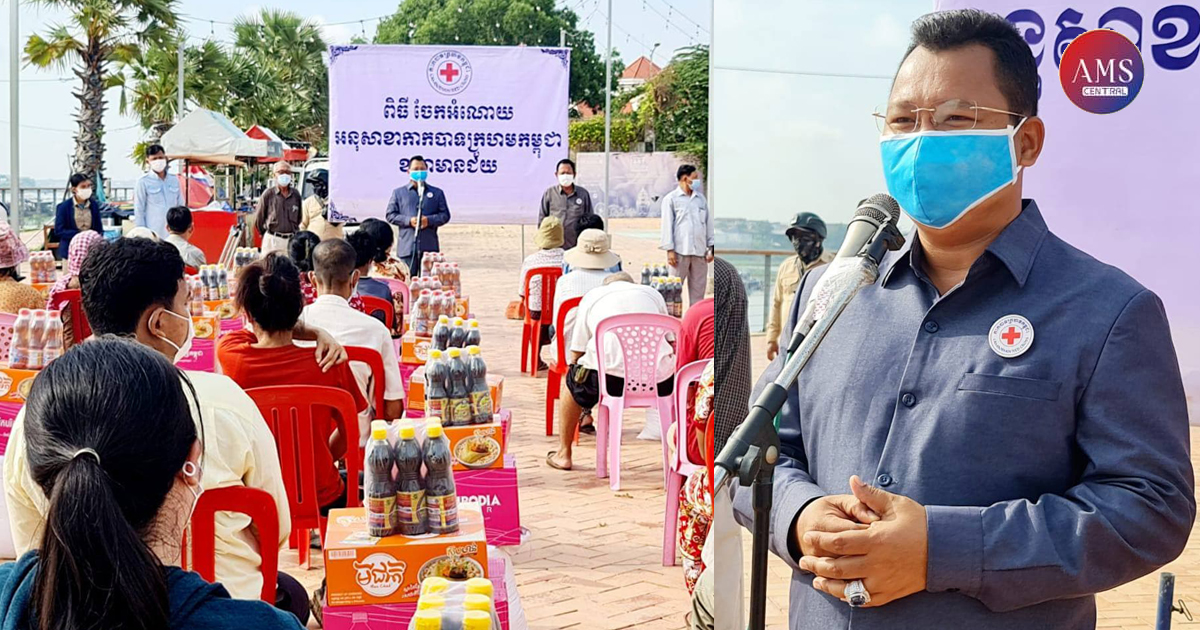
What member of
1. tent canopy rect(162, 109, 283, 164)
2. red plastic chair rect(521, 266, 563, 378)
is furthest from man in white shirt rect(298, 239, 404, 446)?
tent canopy rect(162, 109, 283, 164)

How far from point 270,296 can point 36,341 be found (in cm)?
141

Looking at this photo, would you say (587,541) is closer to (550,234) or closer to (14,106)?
(550,234)

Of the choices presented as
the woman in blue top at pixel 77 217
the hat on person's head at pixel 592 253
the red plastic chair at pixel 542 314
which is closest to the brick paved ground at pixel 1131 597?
the hat on person's head at pixel 592 253

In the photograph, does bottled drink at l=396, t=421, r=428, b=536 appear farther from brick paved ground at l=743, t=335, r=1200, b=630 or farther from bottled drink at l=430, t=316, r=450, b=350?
bottled drink at l=430, t=316, r=450, b=350

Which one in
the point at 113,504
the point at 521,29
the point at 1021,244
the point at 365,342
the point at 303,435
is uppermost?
the point at 521,29

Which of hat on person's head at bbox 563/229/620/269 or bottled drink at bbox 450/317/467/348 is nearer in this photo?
bottled drink at bbox 450/317/467/348

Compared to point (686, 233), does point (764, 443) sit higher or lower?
lower

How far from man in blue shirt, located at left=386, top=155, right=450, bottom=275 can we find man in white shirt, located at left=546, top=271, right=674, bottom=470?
5.61 meters

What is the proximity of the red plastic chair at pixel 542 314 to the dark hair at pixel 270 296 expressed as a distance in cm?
466

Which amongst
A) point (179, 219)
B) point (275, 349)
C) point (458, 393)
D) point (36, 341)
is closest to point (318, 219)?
point (179, 219)

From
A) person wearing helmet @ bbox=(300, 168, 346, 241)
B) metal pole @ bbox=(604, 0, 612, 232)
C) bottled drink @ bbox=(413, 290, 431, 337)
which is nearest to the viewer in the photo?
bottled drink @ bbox=(413, 290, 431, 337)

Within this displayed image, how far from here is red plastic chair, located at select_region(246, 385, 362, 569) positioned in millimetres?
4168

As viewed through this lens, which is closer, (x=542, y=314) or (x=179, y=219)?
(x=542, y=314)

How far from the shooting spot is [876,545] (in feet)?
5.30
